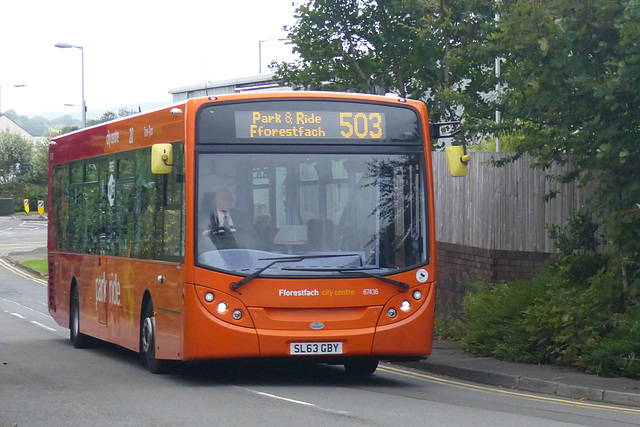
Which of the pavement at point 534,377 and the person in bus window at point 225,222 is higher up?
the person in bus window at point 225,222

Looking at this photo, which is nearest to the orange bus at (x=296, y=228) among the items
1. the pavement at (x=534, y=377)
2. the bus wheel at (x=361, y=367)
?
the bus wheel at (x=361, y=367)

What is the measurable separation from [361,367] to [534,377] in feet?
6.82

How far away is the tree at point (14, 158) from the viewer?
103m

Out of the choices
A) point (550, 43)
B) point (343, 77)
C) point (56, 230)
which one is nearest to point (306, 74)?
point (343, 77)

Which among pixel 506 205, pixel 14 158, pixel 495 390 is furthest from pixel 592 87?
pixel 14 158

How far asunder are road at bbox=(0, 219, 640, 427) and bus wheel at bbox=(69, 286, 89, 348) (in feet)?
5.99

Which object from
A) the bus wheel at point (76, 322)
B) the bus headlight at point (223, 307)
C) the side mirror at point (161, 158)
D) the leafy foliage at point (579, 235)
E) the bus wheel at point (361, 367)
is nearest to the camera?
the bus headlight at point (223, 307)

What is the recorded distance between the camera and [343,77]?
20000mm

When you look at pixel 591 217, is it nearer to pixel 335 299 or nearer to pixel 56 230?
pixel 335 299

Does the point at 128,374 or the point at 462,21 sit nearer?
the point at 128,374

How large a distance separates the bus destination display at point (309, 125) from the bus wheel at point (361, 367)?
2.74 metres

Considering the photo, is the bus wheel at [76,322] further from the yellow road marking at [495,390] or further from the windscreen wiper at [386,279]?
the windscreen wiper at [386,279]

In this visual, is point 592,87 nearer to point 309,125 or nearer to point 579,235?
point 579,235

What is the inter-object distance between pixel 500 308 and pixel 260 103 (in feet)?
16.2
